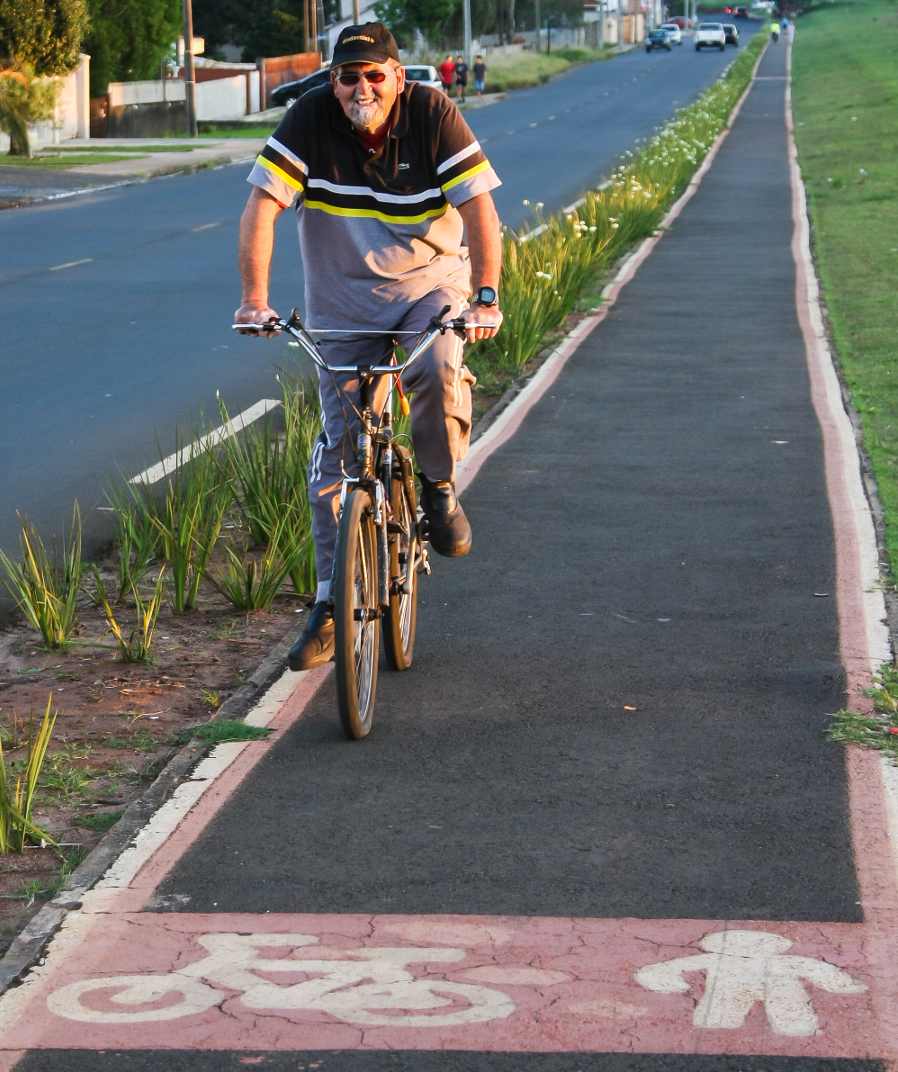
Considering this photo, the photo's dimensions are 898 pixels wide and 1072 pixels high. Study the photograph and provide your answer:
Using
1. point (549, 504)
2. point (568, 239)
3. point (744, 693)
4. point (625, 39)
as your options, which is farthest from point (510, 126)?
point (625, 39)

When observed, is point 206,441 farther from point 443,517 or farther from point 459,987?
point 459,987

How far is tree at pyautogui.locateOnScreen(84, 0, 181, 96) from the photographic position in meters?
47.4

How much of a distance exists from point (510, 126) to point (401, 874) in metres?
44.4

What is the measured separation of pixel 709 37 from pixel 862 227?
304ft

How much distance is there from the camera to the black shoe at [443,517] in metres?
5.65

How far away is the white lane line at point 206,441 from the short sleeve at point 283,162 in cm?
178

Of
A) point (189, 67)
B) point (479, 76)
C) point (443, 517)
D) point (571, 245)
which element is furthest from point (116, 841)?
point (479, 76)

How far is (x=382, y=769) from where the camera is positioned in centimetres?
489

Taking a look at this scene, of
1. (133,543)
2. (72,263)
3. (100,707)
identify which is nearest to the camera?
(100,707)

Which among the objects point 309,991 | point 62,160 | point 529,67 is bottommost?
point 309,991

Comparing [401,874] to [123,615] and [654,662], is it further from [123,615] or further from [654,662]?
[123,615]

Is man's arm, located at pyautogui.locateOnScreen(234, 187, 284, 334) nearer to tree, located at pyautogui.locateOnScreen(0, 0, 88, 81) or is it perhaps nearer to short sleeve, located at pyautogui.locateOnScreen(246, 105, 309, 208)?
short sleeve, located at pyautogui.locateOnScreen(246, 105, 309, 208)

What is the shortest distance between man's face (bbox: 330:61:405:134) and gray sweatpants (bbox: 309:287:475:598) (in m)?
0.63

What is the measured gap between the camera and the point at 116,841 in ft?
14.2
